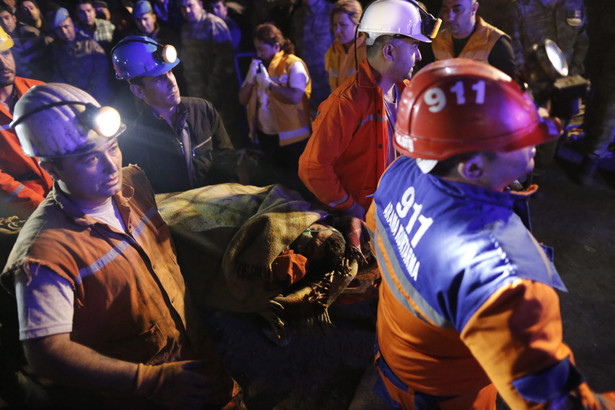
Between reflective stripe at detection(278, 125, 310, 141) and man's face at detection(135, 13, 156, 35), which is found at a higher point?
man's face at detection(135, 13, 156, 35)

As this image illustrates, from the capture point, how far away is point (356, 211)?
2961mm

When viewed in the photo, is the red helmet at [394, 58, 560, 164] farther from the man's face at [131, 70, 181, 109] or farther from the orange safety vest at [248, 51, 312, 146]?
the orange safety vest at [248, 51, 312, 146]

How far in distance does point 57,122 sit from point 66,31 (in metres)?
5.23

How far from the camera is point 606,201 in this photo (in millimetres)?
4805

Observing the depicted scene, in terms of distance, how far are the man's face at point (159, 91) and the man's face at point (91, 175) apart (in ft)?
4.61

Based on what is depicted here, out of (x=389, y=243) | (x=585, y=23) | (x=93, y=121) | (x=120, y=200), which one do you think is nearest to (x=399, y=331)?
(x=389, y=243)

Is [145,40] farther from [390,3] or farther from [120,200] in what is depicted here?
[390,3]

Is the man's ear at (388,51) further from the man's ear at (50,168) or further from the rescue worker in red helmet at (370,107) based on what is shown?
the man's ear at (50,168)

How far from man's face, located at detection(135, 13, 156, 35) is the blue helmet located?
10.4 feet

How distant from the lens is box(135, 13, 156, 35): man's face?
553 centimetres

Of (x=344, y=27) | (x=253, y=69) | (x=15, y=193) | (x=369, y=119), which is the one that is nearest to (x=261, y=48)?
(x=253, y=69)

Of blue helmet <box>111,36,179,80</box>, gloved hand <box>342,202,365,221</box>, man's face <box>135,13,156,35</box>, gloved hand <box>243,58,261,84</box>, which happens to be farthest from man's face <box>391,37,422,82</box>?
man's face <box>135,13,156,35</box>

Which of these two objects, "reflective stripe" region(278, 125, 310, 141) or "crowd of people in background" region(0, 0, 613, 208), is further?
"reflective stripe" region(278, 125, 310, 141)

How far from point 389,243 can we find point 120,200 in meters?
1.38
